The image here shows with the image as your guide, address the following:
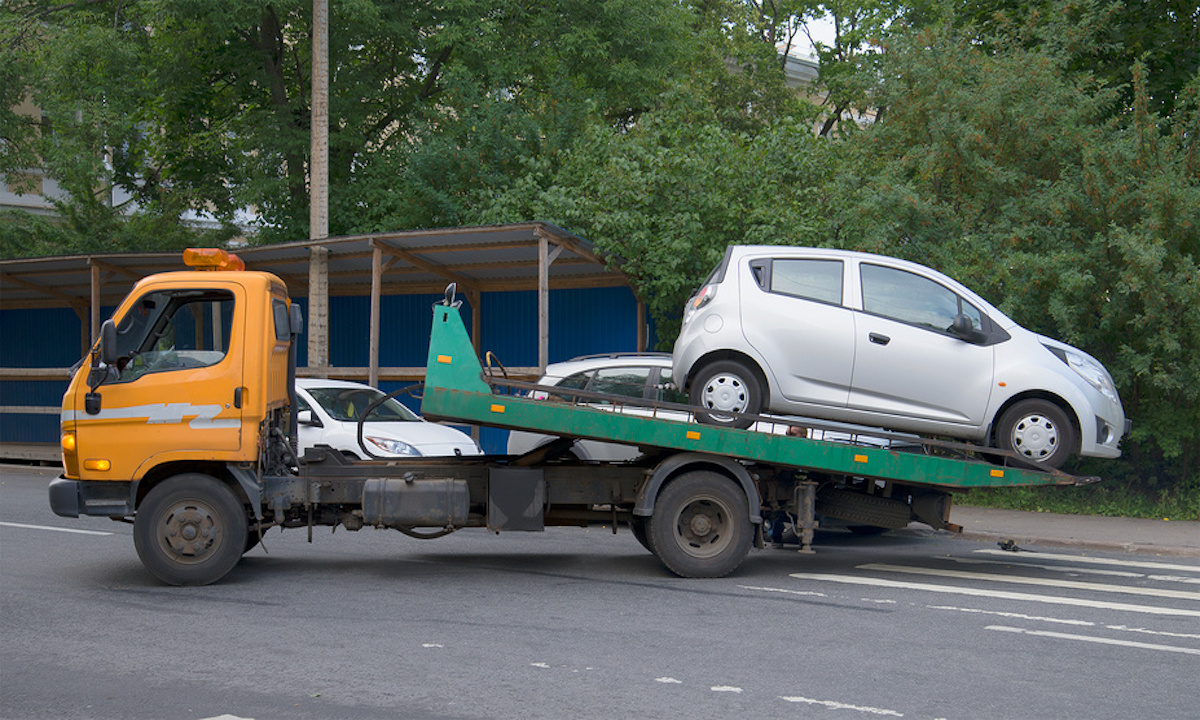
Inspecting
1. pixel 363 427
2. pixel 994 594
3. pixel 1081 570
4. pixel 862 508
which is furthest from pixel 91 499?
pixel 1081 570

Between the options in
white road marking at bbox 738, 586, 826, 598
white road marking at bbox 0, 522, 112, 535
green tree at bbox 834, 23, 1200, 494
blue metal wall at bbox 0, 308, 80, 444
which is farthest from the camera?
blue metal wall at bbox 0, 308, 80, 444

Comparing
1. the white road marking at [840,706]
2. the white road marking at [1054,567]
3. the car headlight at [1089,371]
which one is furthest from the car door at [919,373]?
the white road marking at [840,706]

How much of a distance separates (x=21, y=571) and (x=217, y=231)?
1647 centimetres

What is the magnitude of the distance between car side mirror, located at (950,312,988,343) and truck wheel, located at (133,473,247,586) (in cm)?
578

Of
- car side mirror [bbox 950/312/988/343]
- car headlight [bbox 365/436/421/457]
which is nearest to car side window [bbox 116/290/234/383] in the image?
car headlight [bbox 365/436/421/457]

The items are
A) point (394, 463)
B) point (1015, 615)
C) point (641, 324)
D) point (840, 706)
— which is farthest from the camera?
point (641, 324)

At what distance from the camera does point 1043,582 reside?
9039 millimetres

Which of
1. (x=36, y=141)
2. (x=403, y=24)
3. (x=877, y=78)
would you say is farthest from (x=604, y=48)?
(x=36, y=141)

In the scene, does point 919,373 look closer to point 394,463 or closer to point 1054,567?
point 1054,567

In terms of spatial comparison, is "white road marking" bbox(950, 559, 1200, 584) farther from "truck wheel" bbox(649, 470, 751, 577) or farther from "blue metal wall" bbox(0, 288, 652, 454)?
"blue metal wall" bbox(0, 288, 652, 454)

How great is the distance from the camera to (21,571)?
905cm

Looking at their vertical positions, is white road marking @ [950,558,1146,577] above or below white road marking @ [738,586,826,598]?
below

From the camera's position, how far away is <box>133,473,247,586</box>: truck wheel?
8328 millimetres

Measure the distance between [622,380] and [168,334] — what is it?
4695 mm
